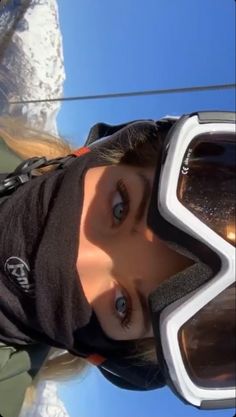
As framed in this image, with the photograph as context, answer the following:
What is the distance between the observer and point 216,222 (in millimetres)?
822

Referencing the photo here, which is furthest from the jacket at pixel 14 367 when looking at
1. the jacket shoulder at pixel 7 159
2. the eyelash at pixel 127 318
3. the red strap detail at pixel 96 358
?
the eyelash at pixel 127 318

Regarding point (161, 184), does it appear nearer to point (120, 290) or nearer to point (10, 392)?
point (120, 290)

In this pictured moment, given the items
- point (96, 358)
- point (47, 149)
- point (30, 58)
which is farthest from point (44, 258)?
point (30, 58)

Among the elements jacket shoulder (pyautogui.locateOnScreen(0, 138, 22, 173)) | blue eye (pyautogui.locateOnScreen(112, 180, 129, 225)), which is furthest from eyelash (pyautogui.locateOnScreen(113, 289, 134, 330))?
jacket shoulder (pyautogui.locateOnScreen(0, 138, 22, 173))

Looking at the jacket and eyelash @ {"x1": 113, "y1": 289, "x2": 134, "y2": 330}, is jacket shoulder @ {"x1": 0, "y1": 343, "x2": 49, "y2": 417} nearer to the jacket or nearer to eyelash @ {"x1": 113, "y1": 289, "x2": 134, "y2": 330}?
the jacket

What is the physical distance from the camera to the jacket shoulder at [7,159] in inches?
42.7

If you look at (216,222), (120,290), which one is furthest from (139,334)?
(216,222)

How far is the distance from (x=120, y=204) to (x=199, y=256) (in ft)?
0.47

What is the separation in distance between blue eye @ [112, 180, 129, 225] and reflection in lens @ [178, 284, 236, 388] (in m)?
0.17

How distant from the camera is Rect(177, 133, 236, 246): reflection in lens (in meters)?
0.81

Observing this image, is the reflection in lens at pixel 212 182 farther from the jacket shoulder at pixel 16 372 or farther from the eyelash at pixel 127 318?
the jacket shoulder at pixel 16 372

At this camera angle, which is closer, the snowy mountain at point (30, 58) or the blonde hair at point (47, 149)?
the blonde hair at point (47, 149)

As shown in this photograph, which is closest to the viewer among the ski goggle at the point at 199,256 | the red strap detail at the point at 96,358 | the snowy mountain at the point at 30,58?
the ski goggle at the point at 199,256

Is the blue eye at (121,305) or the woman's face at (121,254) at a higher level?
the woman's face at (121,254)
